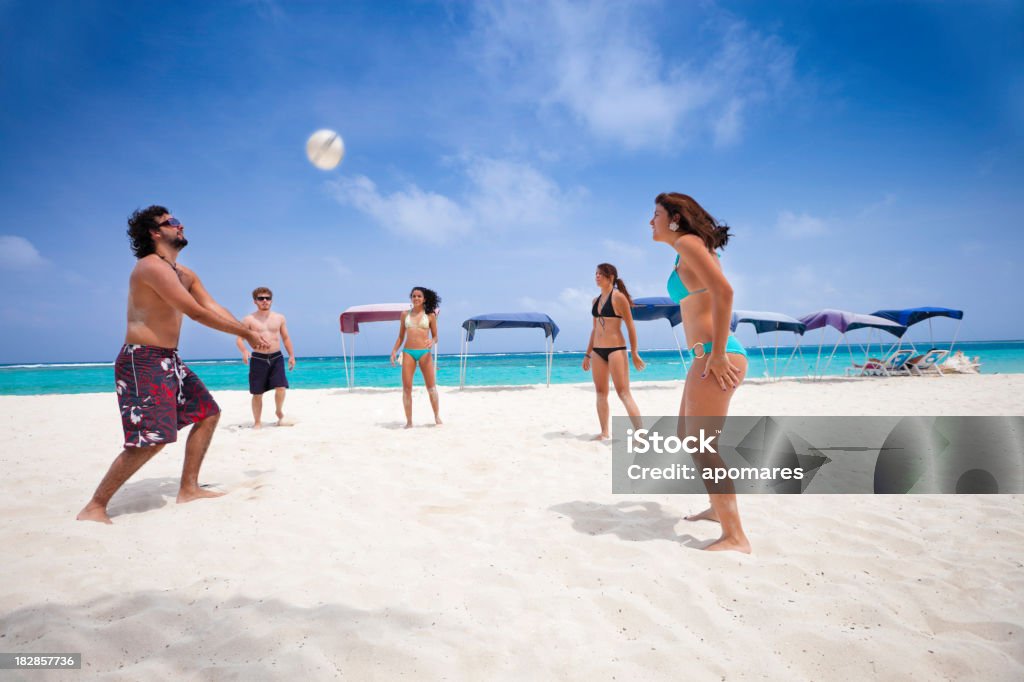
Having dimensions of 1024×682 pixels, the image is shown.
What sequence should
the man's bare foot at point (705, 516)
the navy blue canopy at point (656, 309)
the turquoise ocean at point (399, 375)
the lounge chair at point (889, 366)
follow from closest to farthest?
1. the man's bare foot at point (705, 516)
2. the navy blue canopy at point (656, 309)
3. the lounge chair at point (889, 366)
4. the turquoise ocean at point (399, 375)

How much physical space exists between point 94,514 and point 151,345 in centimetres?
109

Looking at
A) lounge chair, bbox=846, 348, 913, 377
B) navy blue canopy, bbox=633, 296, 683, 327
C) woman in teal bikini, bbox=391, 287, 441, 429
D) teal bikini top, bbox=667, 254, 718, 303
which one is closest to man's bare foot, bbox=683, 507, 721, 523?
teal bikini top, bbox=667, 254, 718, 303

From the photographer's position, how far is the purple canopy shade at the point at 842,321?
1633 centimetres

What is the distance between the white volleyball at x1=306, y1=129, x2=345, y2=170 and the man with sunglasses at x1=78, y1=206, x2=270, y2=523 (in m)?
4.02

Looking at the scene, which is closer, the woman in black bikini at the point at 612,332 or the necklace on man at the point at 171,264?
the necklace on man at the point at 171,264

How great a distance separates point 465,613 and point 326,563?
0.86m

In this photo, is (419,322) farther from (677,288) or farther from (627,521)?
(677,288)

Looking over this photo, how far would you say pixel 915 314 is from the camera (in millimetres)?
18266

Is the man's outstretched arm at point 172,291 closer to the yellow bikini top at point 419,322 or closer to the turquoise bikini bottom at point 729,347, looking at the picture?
the turquoise bikini bottom at point 729,347

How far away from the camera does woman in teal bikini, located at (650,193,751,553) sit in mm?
2291

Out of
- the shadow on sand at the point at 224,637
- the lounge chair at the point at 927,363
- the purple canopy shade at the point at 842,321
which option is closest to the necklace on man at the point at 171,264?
the shadow on sand at the point at 224,637

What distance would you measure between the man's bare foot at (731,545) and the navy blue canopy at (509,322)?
41.8ft

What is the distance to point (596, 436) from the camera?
5809mm

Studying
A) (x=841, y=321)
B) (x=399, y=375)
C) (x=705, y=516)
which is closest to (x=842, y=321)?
(x=841, y=321)
